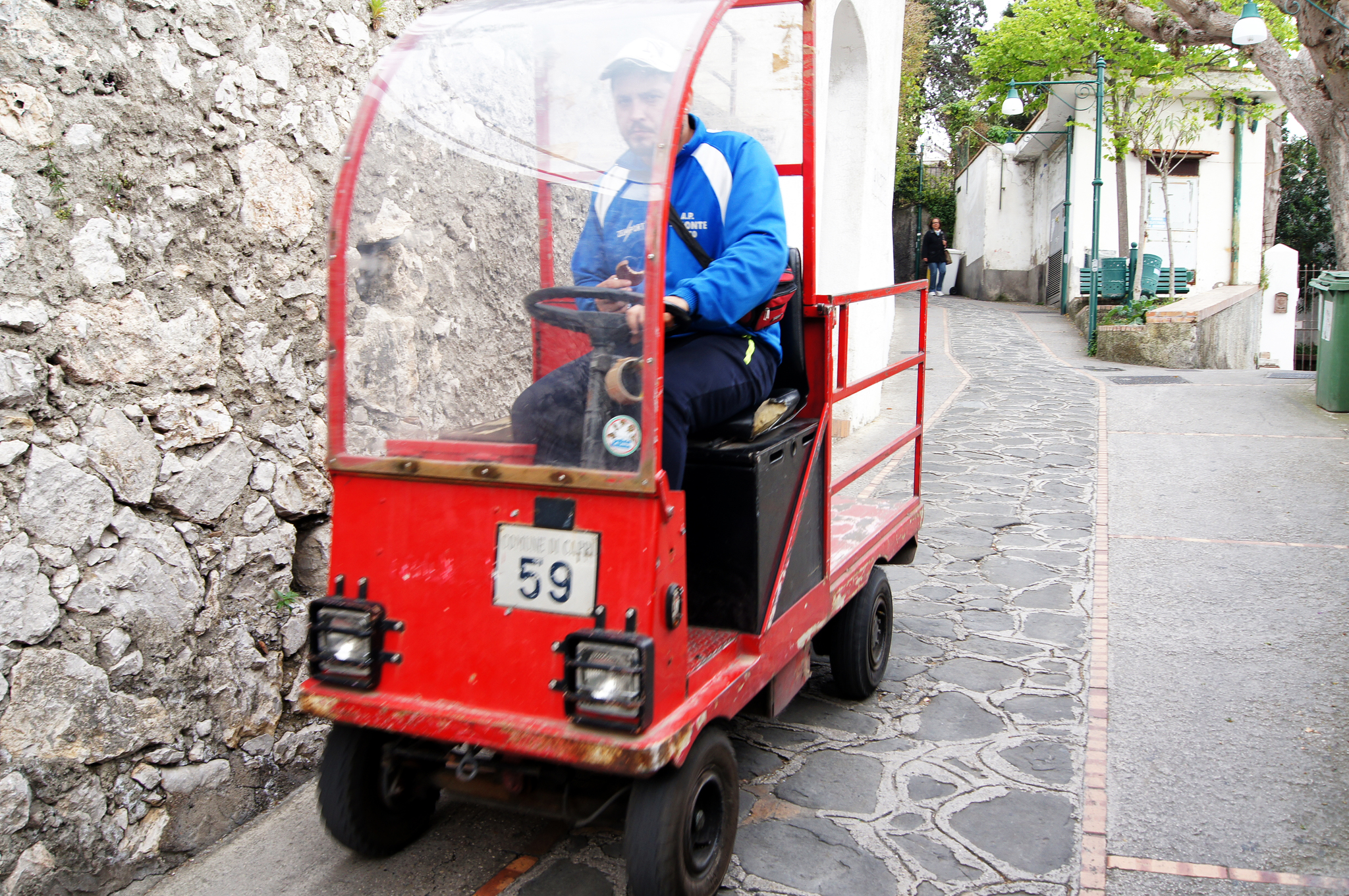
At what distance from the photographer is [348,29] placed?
381 centimetres

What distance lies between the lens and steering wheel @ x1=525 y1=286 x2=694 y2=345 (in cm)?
250

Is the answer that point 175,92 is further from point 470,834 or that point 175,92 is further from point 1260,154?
point 1260,154

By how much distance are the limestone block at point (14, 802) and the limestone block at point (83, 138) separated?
66.2 inches

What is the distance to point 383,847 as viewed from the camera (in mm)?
2973

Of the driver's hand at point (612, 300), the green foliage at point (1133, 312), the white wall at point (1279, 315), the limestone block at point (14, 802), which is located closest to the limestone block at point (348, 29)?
the driver's hand at point (612, 300)

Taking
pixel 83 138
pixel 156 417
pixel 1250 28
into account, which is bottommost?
pixel 156 417

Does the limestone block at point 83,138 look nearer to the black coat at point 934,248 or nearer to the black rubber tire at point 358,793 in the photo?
the black rubber tire at point 358,793

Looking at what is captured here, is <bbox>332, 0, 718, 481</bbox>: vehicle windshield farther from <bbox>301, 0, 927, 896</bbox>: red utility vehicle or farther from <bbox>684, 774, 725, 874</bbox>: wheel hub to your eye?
<bbox>684, 774, 725, 874</bbox>: wheel hub

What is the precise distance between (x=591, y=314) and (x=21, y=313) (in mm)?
1507

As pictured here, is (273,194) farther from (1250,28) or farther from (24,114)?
(1250,28)

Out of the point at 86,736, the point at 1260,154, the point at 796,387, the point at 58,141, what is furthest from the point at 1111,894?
the point at 1260,154

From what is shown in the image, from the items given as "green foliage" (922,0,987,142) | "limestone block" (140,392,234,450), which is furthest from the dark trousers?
"green foliage" (922,0,987,142)

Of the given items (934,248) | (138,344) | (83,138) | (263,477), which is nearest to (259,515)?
(263,477)

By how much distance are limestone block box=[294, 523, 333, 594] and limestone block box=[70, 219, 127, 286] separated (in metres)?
1.09
